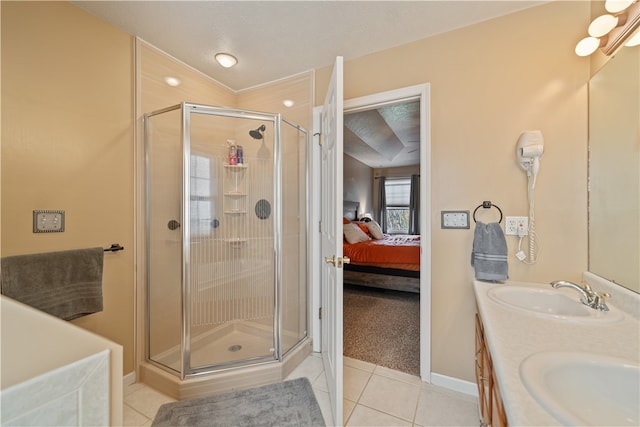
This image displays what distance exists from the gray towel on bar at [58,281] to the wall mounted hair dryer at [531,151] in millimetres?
2641

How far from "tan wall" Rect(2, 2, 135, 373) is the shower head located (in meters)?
0.85

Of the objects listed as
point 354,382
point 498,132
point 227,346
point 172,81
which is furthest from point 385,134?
point 227,346

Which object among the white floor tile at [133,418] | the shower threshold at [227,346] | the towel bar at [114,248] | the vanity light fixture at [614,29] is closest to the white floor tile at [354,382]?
the shower threshold at [227,346]

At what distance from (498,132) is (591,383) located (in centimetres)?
139

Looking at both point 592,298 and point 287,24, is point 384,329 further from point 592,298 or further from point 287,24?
point 287,24

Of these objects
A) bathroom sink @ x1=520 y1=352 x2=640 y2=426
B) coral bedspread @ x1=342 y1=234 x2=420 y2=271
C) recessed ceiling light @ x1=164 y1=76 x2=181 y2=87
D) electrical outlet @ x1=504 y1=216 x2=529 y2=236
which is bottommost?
coral bedspread @ x1=342 y1=234 x2=420 y2=271

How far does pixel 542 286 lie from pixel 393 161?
5.18 metres

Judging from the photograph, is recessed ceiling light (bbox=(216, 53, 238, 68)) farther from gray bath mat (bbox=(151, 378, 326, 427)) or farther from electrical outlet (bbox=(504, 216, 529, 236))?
gray bath mat (bbox=(151, 378, 326, 427))

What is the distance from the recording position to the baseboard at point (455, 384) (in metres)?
1.65

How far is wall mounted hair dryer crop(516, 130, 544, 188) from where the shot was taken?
1412 millimetres

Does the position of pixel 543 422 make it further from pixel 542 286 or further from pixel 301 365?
pixel 301 365

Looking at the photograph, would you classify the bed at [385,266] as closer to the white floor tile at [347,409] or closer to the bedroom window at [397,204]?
the white floor tile at [347,409]

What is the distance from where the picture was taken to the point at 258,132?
2031 mm

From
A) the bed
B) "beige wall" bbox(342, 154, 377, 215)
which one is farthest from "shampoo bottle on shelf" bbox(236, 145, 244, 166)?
"beige wall" bbox(342, 154, 377, 215)
